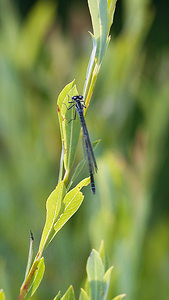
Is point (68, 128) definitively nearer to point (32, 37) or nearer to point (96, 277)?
point (96, 277)

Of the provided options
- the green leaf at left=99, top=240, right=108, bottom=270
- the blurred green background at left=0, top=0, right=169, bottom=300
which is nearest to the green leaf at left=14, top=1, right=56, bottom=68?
the blurred green background at left=0, top=0, right=169, bottom=300

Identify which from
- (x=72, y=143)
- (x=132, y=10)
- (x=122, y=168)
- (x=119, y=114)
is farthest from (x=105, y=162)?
(x=72, y=143)

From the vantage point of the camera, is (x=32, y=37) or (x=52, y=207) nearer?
(x=52, y=207)

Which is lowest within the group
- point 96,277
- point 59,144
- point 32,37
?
point 96,277

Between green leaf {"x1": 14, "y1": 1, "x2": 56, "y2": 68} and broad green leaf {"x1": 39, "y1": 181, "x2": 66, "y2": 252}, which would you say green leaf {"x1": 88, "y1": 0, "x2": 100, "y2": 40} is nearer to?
broad green leaf {"x1": 39, "y1": 181, "x2": 66, "y2": 252}

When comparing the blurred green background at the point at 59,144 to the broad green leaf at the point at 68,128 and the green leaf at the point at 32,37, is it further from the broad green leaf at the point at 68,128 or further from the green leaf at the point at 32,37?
the broad green leaf at the point at 68,128

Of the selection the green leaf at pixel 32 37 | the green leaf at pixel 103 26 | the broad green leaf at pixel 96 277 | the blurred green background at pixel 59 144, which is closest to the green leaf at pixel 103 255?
the broad green leaf at pixel 96 277

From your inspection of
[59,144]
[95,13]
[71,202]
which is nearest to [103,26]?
[95,13]
